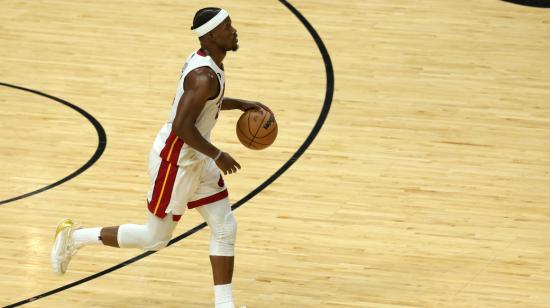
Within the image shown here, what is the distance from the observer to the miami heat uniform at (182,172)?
22.7 feet

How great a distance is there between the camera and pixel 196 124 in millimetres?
6848

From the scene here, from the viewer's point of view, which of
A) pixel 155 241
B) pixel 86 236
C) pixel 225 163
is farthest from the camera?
pixel 86 236

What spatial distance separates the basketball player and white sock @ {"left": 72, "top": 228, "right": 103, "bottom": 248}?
14cm

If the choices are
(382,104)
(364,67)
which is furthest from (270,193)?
(364,67)

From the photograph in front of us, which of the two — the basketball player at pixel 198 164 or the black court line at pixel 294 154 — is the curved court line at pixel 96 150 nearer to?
the black court line at pixel 294 154

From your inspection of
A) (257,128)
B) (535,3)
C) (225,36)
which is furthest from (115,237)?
(535,3)

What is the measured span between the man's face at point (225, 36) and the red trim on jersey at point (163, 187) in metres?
0.78

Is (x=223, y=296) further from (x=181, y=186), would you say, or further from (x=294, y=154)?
(x=294, y=154)

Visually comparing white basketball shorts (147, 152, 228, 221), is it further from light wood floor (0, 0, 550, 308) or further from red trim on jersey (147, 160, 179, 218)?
light wood floor (0, 0, 550, 308)

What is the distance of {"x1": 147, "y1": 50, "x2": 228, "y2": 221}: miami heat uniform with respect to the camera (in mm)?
6918

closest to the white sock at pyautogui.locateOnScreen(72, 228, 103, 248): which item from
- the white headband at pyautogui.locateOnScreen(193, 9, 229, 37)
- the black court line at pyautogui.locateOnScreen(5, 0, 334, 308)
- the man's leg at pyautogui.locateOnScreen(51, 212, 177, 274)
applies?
the man's leg at pyautogui.locateOnScreen(51, 212, 177, 274)

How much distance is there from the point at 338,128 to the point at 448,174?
1.29m

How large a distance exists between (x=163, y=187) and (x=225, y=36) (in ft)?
3.21

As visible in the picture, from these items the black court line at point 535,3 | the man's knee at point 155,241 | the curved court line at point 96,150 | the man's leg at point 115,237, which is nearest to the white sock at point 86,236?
the man's leg at point 115,237
